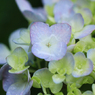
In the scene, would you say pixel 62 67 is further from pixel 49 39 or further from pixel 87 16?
pixel 87 16

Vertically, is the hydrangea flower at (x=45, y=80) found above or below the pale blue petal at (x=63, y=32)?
below

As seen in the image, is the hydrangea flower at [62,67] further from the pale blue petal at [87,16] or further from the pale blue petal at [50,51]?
the pale blue petal at [87,16]

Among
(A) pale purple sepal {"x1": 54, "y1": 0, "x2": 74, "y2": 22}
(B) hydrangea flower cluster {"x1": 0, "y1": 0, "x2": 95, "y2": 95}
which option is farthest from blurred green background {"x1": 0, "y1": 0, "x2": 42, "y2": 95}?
(B) hydrangea flower cluster {"x1": 0, "y1": 0, "x2": 95, "y2": 95}

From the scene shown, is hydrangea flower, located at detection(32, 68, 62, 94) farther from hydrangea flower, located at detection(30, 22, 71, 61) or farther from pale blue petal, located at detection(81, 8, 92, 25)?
pale blue petal, located at detection(81, 8, 92, 25)

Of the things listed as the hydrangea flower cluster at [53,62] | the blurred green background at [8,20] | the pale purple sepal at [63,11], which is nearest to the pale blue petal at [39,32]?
the hydrangea flower cluster at [53,62]

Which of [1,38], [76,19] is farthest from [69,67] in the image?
[1,38]

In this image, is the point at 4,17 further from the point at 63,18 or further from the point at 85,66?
the point at 85,66

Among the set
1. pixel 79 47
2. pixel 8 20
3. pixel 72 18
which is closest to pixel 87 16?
pixel 72 18
